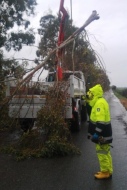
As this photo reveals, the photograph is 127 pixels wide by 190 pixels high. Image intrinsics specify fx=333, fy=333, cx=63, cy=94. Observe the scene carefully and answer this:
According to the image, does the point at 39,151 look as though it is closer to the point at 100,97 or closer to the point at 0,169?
the point at 0,169

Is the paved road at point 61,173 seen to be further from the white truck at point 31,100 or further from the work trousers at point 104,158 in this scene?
the white truck at point 31,100

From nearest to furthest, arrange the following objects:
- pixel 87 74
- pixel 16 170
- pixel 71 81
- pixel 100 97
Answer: pixel 100 97
pixel 16 170
pixel 71 81
pixel 87 74

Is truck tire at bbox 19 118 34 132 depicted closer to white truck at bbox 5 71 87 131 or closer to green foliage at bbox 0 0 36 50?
white truck at bbox 5 71 87 131

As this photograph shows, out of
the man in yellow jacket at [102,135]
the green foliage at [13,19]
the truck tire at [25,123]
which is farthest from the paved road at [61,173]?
the green foliage at [13,19]

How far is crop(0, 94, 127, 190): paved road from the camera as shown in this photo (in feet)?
18.7

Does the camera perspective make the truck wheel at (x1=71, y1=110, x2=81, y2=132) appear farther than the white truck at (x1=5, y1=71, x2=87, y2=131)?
Yes

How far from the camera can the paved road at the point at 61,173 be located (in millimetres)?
5711

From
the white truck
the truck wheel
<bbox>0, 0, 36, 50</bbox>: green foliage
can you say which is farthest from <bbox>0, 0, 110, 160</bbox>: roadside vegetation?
<bbox>0, 0, 36, 50</bbox>: green foliage

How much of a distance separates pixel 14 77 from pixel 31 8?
16.0 metres

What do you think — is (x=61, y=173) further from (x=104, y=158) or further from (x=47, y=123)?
(x=47, y=123)

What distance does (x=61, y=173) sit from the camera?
659 cm

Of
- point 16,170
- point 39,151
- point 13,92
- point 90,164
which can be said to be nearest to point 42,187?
point 16,170

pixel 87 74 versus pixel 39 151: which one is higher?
pixel 87 74

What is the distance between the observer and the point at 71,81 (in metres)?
10.1
